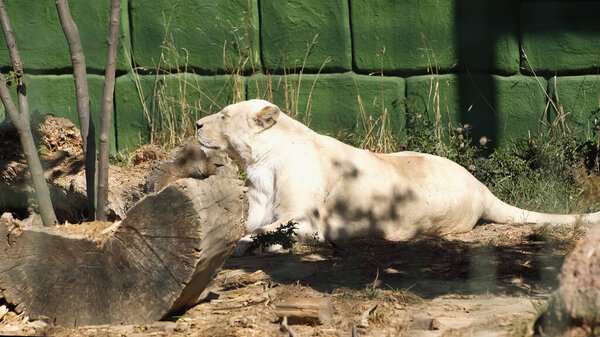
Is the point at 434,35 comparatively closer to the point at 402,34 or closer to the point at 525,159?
the point at 402,34

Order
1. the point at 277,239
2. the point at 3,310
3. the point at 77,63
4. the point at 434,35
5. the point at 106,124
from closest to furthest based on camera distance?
the point at 3,310 < the point at 106,124 < the point at 77,63 < the point at 277,239 < the point at 434,35

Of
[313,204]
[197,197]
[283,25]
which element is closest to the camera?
[197,197]

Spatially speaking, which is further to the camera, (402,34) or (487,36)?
(402,34)

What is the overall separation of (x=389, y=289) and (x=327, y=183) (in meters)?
1.76

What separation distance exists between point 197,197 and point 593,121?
205 inches

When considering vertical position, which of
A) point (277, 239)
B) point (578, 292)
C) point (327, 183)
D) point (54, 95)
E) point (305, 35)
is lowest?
point (277, 239)

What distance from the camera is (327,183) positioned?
251 inches

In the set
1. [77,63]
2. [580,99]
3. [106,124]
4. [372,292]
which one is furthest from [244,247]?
[580,99]

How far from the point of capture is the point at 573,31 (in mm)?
7973

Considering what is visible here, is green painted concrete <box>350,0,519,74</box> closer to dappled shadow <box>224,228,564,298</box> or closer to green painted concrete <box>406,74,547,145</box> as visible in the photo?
green painted concrete <box>406,74,547,145</box>

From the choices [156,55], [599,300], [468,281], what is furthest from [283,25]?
[599,300]

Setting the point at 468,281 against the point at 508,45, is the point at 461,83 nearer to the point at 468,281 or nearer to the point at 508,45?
the point at 508,45

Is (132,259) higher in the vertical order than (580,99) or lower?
lower

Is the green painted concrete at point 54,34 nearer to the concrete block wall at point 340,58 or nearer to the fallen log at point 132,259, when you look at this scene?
the concrete block wall at point 340,58
